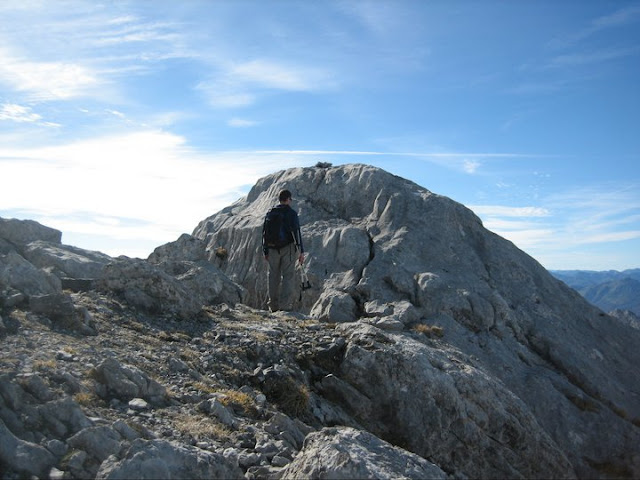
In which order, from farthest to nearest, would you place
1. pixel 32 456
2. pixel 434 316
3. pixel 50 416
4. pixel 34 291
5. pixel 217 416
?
pixel 434 316, pixel 34 291, pixel 217 416, pixel 50 416, pixel 32 456

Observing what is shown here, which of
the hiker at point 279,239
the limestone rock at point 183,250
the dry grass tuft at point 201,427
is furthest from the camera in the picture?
the limestone rock at point 183,250

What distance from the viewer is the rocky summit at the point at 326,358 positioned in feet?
28.7

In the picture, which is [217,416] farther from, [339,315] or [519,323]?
[519,323]

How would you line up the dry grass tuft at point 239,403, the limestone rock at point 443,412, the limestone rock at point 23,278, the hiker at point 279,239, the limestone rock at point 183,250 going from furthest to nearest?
the limestone rock at point 183,250 < the hiker at point 279,239 < the limestone rock at point 443,412 < the limestone rock at point 23,278 < the dry grass tuft at point 239,403

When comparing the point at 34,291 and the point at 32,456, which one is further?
the point at 34,291

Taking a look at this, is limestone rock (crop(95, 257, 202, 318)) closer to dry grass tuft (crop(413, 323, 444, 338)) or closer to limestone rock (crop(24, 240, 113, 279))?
limestone rock (crop(24, 240, 113, 279))

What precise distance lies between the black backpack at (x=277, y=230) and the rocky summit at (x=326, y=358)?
285cm

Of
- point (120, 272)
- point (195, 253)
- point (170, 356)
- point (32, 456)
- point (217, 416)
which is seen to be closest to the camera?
point (32, 456)

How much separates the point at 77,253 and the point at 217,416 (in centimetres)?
1976

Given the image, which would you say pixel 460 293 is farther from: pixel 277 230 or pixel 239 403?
pixel 239 403

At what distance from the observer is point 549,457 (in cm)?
1680

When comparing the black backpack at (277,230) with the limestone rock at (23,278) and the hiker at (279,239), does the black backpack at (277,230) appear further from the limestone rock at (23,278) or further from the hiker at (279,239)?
the limestone rock at (23,278)

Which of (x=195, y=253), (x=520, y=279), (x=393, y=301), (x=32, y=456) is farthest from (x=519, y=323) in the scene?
(x=32, y=456)

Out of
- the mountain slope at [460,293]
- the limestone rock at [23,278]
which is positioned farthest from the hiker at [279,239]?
the limestone rock at [23,278]
